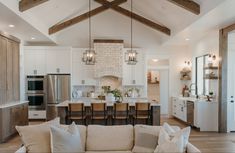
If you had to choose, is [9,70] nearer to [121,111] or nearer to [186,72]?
[121,111]

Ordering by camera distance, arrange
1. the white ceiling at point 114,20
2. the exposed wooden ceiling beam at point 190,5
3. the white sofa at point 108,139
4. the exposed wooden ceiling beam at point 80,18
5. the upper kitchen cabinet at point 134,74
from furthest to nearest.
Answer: the upper kitchen cabinet at point 134,74, the exposed wooden ceiling beam at point 80,18, the white ceiling at point 114,20, the exposed wooden ceiling beam at point 190,5, the white sofa at point 108,139

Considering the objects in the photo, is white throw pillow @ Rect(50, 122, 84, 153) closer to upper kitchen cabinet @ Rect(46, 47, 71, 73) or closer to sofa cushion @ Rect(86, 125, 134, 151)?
sofa cushion @ Rect(86, 125, 134, 151)

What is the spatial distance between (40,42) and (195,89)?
6340 mm

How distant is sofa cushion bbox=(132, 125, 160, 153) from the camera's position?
3180 mm

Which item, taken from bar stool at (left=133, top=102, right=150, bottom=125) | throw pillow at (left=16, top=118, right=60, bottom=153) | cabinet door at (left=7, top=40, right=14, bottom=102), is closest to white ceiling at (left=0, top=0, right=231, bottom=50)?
cabinet door at (left=7, top=40, right=14, bottom=102)

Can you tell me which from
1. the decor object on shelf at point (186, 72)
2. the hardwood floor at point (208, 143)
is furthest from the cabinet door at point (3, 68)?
the decor object on shelf at point (186, 72)

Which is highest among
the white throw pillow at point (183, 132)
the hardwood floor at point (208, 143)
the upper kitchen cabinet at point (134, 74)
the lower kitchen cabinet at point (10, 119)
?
the upper kitchen cabinet at point (134, 74)

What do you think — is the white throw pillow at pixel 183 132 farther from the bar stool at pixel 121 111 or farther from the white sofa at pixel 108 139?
the bar stool at pixel 121 111

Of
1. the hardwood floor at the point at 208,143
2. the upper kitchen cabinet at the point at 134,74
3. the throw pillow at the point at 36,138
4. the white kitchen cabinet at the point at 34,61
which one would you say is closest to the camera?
the throw pillow at the point at 36,138

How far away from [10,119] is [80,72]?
3.60 metres

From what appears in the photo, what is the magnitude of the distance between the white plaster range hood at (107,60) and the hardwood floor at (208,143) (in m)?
3.69

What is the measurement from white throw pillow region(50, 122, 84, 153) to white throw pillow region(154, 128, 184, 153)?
43.2 inches

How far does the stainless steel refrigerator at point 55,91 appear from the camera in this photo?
8.25 metres

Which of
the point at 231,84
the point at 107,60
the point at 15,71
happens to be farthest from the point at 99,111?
the point at 231,84
